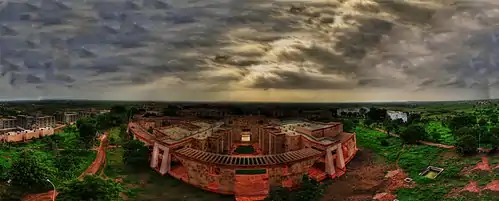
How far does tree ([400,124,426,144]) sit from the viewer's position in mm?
7938

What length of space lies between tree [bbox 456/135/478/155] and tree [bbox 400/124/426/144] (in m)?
0.69

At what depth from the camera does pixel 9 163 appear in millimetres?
6859

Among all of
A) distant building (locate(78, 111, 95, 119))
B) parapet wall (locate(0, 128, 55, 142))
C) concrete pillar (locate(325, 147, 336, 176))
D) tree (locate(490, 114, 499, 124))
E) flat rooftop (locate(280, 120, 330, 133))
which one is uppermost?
distant building (locate(78, 111, 95, 119))

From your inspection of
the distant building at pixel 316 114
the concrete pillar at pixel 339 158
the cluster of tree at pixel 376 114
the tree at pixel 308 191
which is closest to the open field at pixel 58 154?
the tree at pixel 308 191

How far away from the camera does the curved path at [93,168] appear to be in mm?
6340

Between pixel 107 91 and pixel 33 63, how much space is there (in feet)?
4.57

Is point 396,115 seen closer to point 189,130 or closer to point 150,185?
point 189,130

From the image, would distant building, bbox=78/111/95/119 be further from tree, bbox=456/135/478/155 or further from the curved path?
tree, bbox=456/135/478/155

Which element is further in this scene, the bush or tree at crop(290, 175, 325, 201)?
the bush

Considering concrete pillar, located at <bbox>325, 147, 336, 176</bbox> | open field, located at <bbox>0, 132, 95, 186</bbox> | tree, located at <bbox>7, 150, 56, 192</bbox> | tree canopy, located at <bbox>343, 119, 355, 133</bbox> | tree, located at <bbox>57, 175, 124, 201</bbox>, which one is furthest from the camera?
tree canopy, located at <bbox>343, 119, 355, 133</bbox>

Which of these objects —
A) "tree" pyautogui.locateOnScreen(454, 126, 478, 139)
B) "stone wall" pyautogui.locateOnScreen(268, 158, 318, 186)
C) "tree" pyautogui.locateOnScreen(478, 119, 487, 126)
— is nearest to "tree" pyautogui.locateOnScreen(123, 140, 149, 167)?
"stone wall" pyautogui.locateOnScreen(268, 158, 318, 186)

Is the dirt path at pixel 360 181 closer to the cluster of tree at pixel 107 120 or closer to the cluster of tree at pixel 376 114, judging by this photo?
the cluster of tree at pixel 376 114

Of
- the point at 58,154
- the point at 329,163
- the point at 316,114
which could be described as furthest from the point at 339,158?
the point at 58,154

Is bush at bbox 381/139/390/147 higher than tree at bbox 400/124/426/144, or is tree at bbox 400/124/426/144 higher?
tree at bbox 400/124/426/144
